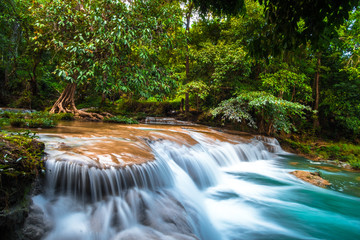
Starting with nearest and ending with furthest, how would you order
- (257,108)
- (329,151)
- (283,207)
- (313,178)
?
(283,207) → (313,178) → (329,151) → (257,108)

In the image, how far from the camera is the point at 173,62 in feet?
50.0

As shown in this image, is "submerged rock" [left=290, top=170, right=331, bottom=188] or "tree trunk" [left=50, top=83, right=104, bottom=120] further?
"tree trunk" [left=50, top=83, right=104, bottom=120]

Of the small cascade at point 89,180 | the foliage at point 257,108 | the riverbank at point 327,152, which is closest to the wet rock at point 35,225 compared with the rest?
the small cascade at point 89,180

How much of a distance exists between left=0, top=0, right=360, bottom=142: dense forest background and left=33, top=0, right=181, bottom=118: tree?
0.17 ft

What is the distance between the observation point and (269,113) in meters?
11.5

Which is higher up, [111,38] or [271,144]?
[111,38]

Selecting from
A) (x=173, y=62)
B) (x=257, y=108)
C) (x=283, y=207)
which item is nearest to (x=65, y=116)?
(x=173, y=62)

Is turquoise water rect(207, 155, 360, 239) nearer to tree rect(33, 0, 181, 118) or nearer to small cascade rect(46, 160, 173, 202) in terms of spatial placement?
small cascade rect(46, 160, 173, 202)

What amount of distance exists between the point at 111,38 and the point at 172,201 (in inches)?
276

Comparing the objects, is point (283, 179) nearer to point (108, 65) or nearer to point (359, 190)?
point (359, 190)

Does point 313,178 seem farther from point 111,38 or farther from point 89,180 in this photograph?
point 111,38

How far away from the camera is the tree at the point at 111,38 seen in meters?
8.28

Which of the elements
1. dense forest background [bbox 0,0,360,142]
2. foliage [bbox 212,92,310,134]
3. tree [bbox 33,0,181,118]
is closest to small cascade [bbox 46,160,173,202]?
dense forest background [bbox 0,0,360,142]

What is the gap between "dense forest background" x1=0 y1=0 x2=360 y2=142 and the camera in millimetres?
8461
